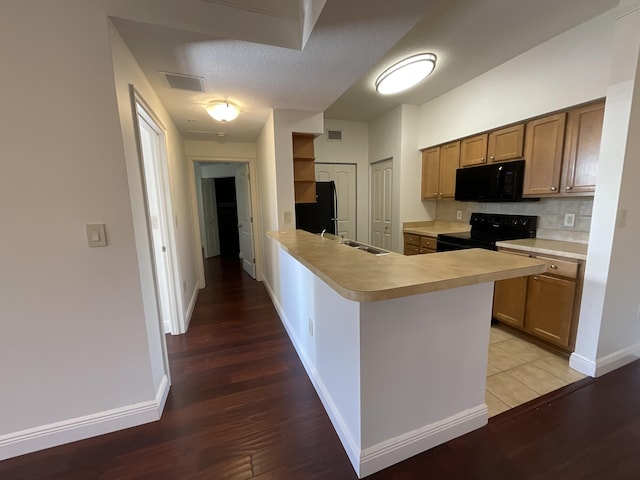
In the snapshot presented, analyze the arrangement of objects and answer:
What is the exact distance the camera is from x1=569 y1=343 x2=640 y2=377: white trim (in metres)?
1.93

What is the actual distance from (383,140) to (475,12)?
2253 millimetres

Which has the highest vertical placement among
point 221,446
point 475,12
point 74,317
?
point 475,12

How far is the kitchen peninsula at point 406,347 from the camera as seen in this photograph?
1.16 metres

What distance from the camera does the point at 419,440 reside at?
1.37 meters

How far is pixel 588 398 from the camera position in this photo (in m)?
1.73

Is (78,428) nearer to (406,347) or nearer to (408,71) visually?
(406,347)

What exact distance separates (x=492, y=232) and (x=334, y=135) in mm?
2736

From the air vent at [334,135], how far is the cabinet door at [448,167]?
5.38 feet

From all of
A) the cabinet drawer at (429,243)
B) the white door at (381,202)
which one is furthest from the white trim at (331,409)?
the white door at (381,202)

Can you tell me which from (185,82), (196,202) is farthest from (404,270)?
(196,202)

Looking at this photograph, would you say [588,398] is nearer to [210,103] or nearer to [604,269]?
[604,269]

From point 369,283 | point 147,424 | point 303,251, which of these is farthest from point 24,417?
point 369,283

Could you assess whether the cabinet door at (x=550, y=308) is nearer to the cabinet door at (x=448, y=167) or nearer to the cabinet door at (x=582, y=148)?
the cabinet door at (x=582, y=148)

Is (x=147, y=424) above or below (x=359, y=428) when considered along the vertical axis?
below
